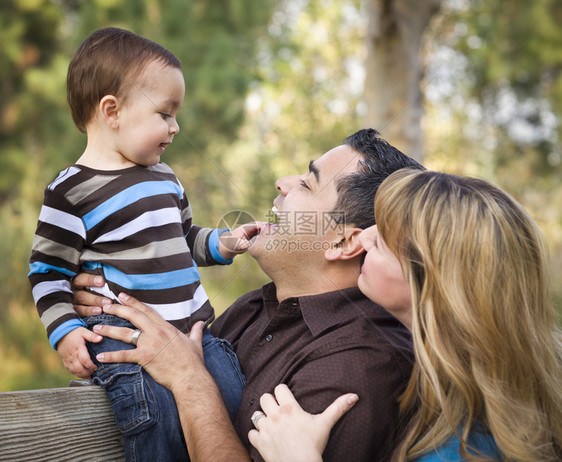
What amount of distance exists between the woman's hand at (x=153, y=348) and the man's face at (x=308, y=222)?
43 centimetres

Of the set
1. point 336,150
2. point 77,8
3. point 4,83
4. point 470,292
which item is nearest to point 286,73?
point 77,8

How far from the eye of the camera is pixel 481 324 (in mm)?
1401

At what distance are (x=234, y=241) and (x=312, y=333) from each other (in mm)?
489

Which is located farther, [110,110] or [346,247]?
[346,247]

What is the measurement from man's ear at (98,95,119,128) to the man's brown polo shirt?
757mm

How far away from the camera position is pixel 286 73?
12414 millimetres

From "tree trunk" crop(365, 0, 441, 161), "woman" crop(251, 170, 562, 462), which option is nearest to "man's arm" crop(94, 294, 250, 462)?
"woman" crop(251, 170, 562, 462)

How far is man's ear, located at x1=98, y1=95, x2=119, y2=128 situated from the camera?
5.93ft

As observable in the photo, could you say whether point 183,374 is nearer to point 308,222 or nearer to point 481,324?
point 308,222

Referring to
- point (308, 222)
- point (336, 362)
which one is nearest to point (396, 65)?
point (308, 222)

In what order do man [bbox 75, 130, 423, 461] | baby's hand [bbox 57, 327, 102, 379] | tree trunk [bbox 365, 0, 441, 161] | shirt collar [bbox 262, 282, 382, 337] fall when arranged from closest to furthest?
man [bbox 75, 130, 423, 461] → baby's hand [bbox 57, 327, 102, 379] → shirt collar [bbox 262, 282, 382, 337] → tree trunk [bbox 365, 0, 441, 161]

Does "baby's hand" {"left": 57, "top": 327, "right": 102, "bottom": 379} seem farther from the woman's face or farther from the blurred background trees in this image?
the blurred background trees

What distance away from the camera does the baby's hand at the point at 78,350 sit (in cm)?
166

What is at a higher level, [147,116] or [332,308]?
[147,116]
